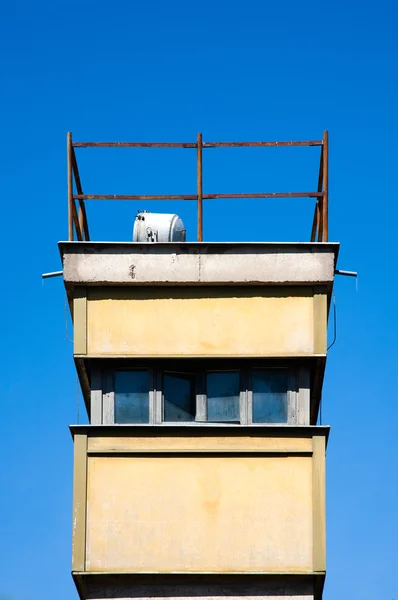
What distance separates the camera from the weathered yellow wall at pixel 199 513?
28.4m

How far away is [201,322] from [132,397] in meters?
1.56

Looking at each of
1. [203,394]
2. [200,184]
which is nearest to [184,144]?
[200,184]

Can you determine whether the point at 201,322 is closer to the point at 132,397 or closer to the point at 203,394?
the point at 203,394

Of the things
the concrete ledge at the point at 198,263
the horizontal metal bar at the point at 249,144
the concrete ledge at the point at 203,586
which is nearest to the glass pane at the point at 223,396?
the concrete ledge at the point at 198,263

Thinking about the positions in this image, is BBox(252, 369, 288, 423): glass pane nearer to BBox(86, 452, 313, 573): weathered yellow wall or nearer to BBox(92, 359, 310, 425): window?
BBox(92, 359, 310, 425): window

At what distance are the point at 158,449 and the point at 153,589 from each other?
2.10 metres

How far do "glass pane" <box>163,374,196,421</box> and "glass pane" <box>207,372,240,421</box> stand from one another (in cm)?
27

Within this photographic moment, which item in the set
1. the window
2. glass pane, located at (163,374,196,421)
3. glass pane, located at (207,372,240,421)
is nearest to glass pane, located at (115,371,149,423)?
the window

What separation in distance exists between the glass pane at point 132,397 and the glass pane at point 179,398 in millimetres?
307

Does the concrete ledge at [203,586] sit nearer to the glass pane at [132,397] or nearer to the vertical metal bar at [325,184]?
the glass pane at [132,397]

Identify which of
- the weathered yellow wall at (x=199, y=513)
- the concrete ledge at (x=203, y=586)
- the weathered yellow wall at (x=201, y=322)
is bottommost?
the concrete ledge at (x=203, y=586)

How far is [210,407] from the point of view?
29.2 meters

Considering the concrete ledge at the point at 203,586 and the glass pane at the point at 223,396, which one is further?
the glass pane at the point at 223,396

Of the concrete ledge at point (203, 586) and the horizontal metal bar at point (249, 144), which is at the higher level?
the horizontal metal bar at point (249, 144)
